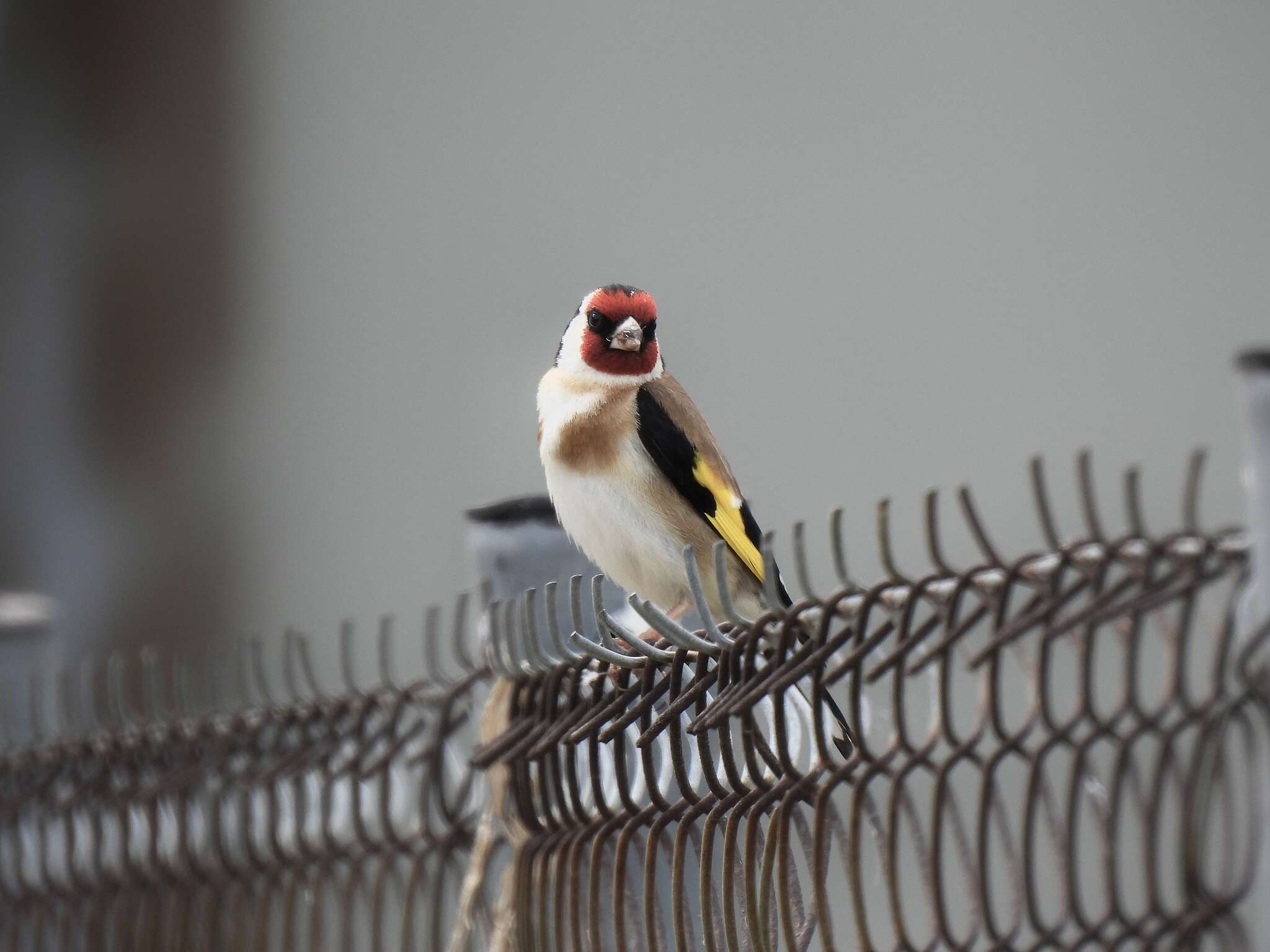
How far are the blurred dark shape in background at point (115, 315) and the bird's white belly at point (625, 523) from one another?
5.22m

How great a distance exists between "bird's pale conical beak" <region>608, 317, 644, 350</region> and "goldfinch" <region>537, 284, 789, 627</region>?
19 cm

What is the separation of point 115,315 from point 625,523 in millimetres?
6286

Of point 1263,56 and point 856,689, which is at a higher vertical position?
point 1263,56

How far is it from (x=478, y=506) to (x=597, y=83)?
5.25ft

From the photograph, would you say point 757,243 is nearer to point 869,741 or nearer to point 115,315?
point 869,741

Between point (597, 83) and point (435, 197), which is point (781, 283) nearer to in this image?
point (597, 83)

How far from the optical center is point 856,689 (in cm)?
126

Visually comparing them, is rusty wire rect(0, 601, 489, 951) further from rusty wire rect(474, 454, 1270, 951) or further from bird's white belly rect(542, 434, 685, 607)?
rusty wire rect(474, 454, 1270, 951)

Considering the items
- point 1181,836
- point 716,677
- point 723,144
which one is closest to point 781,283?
point 723,144

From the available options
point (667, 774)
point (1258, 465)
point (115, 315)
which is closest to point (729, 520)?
point (667, 774)

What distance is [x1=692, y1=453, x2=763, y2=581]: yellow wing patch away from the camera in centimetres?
182

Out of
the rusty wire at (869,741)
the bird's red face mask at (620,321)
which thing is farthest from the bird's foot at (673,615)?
the bird's red face mask at (620,321)

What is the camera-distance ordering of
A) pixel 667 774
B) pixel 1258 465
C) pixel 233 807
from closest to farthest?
pixel 1258 465, pixel 667 774, pixel 233 807

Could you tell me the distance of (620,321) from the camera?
1560 millimetres
